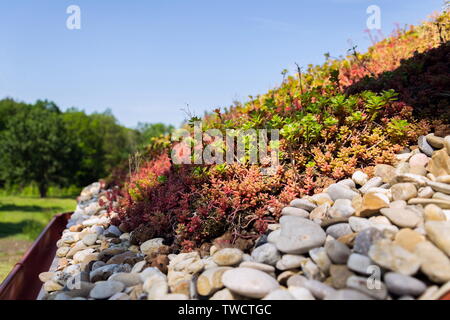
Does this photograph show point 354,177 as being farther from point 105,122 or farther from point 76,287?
point 105,122

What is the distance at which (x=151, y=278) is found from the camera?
115 inches

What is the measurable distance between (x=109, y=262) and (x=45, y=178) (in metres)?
21.8

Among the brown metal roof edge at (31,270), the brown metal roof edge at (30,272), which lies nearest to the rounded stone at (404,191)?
the brown metal roof edge at (30,272)

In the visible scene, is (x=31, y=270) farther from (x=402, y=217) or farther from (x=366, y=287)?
(x=402, y=217)

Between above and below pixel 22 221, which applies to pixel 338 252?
above

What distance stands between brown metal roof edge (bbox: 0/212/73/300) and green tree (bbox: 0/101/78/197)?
1744cm

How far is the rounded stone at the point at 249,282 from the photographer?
8.16ft

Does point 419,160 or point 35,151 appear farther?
point 35,151

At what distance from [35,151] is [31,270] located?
20.0m

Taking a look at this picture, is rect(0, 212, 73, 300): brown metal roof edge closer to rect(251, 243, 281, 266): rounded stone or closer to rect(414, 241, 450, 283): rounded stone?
rect(251, 243, 281, 266): rounded stone

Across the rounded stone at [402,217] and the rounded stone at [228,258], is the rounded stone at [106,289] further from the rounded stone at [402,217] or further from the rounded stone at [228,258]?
the rounded stone at [402,217]

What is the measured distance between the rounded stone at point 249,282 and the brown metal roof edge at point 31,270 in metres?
2.07

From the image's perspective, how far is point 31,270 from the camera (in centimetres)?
442

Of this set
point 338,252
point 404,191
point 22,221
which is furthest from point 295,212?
point 22,221
